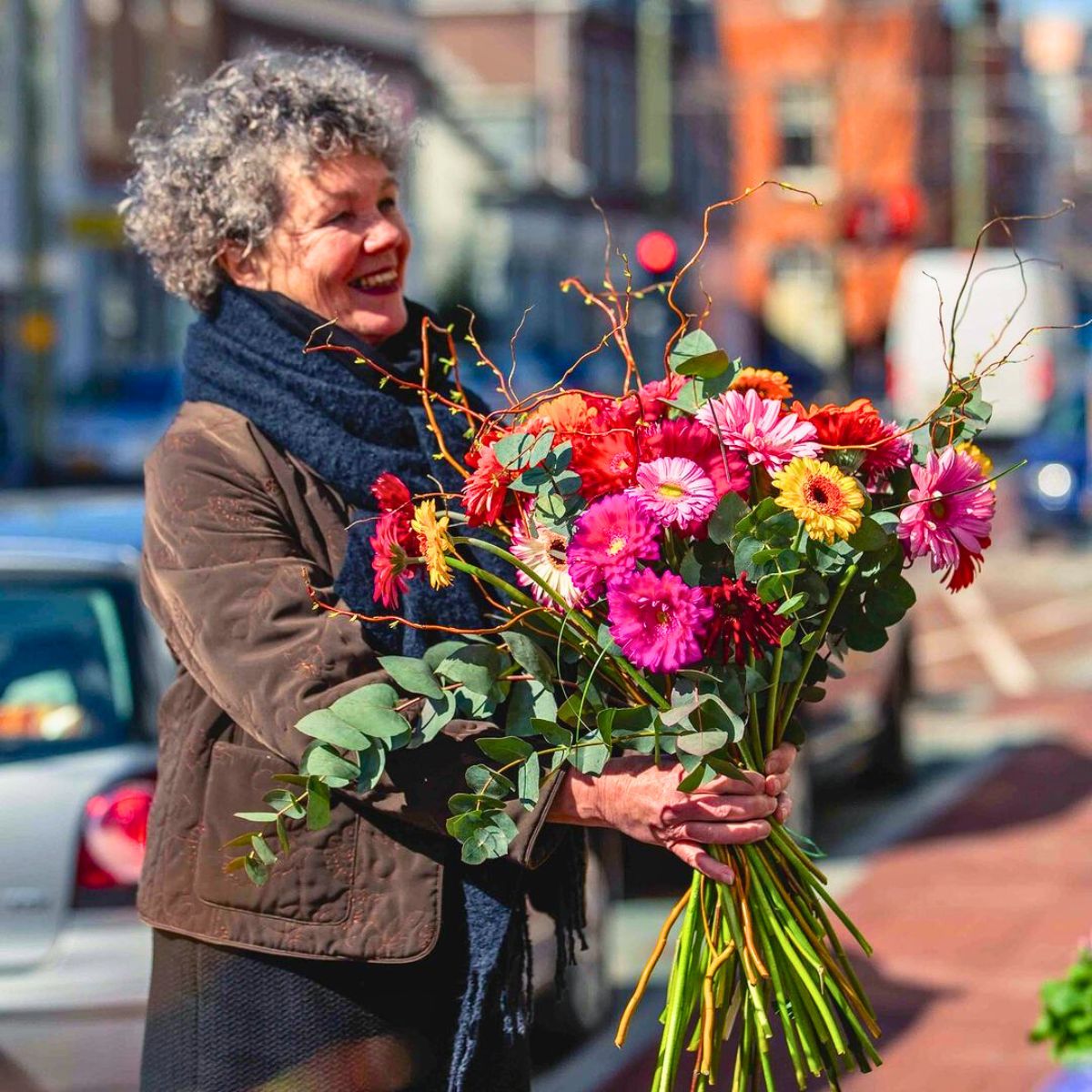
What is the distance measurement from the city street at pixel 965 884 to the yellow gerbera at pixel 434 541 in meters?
2.57

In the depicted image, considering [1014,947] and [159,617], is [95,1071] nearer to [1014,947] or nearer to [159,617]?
[159,617]

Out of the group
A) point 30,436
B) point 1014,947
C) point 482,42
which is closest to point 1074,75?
point 482,42

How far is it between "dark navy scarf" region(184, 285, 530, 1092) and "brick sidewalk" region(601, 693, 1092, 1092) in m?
2.46

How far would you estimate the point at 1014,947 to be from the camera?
252 inches

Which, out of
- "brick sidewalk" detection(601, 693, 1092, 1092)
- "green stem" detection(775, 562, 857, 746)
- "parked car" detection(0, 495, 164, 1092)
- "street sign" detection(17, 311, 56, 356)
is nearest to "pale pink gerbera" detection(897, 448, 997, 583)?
"green stem" detection(775, 562, 857, 746)

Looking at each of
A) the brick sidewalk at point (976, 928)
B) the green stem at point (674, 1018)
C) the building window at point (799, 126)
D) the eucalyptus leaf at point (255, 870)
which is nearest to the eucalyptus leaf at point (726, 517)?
the green stem at point (674, 1018)

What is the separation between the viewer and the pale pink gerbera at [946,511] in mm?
2383

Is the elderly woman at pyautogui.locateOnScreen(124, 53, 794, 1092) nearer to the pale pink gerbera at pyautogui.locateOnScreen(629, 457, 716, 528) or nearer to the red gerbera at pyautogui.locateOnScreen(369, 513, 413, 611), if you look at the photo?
the red gerbera at pyautogui.locateOnScreen(369, 513, 413, 611)

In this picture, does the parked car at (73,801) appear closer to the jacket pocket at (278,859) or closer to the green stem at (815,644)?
the jacket pocket at (278,859)

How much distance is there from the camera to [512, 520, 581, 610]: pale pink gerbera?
235 centimetres

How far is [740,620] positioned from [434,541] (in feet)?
1.18

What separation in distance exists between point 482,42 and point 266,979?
3763cm

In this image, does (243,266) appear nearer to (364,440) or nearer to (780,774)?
(364,440)

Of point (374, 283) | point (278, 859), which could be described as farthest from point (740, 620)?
point (374, 283)
